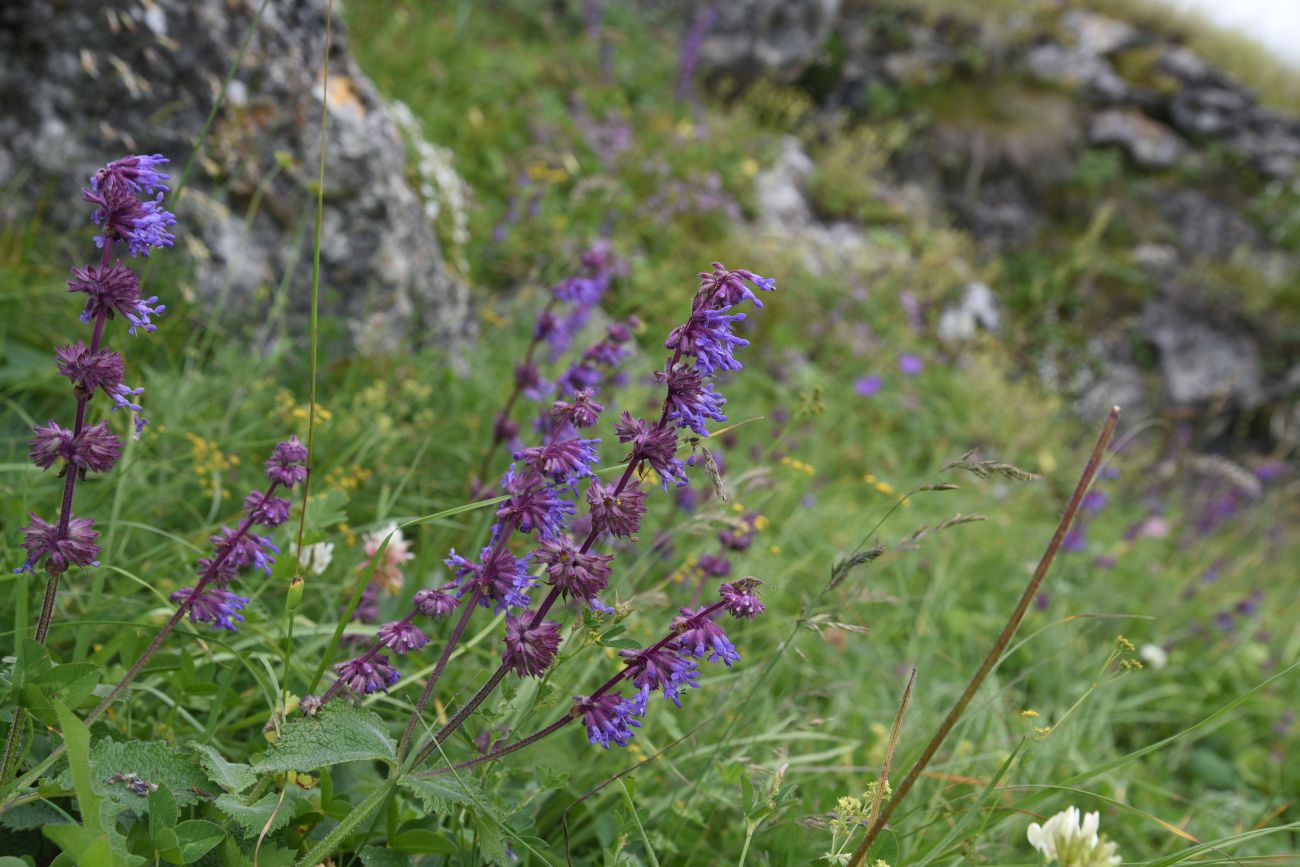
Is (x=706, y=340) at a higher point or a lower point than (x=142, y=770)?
higher

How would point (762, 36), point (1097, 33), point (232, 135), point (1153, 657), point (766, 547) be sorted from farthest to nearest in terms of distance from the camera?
1. point (1097, 33)
2. point (762, 36)
3. point (1153, 657)
4. point (232, 135)
5. point (766, 547)

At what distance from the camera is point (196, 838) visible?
1143mm

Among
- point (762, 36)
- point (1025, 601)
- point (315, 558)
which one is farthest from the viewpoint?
point (762, 36)

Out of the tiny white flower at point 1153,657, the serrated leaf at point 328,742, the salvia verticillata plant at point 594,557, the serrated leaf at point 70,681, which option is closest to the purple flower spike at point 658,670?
the salvia verticillata plant at point 594,557

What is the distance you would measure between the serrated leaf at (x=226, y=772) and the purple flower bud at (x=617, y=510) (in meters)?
0.58

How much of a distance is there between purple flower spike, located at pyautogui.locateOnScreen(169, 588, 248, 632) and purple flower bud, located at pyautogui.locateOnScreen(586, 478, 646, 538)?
2.05ft

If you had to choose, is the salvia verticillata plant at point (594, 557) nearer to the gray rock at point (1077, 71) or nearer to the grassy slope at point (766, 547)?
the grassy slope at point (766, 547)

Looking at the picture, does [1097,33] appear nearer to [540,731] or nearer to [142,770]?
[540,731]

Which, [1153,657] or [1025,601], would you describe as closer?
[1025,601]

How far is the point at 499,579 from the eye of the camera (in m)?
1.21

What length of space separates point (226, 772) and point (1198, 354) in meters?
11.0

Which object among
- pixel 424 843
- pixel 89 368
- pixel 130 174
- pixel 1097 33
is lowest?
pixel 1097 33

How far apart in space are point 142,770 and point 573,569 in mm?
664

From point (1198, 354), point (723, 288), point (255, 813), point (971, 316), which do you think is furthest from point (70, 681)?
point (1198, 354)
